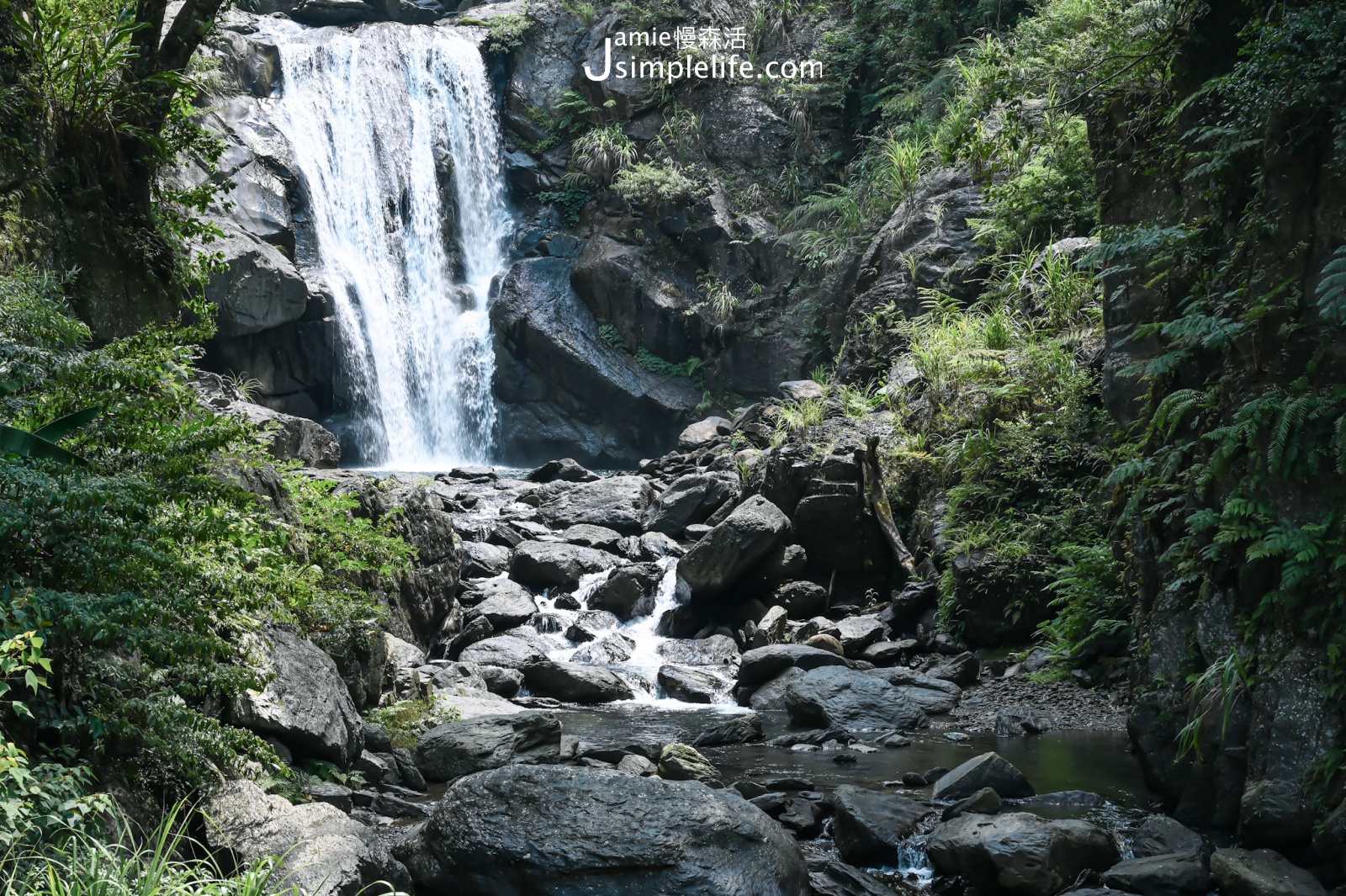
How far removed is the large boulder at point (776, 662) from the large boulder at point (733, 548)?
6.85 feet

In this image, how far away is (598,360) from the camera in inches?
901

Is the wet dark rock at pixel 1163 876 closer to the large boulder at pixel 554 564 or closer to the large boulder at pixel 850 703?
the large boulder at pixel 850 703

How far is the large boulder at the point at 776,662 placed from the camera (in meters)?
9.84

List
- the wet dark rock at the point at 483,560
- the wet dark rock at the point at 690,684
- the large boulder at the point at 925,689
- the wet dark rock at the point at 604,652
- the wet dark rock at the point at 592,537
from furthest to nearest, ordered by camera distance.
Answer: the wet dark rock at the point at 592,537
the wet dark rock at the point at 483,560
the wet dark rock at the point at 604,652
the wet dark rock at the point at 690,684
the large boulder at the point at 925,689

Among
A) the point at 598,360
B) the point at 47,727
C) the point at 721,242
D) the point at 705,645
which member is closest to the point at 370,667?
the point at 47,727

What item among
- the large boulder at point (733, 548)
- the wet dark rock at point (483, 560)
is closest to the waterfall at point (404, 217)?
the wet dark rock at point (483, 560)

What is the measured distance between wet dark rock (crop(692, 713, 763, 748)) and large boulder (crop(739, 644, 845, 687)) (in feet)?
4.06

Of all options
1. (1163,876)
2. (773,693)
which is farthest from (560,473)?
(1163,876)

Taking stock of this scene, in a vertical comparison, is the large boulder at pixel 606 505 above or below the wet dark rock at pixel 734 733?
above

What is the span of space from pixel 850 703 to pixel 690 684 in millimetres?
1956

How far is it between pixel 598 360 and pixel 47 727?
19218mm

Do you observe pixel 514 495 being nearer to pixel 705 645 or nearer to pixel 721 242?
pixel 705 645

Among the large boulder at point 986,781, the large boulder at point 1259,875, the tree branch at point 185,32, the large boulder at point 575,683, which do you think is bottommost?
the large boulder at point 575,683

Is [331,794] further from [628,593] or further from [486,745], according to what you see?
[628,593]
